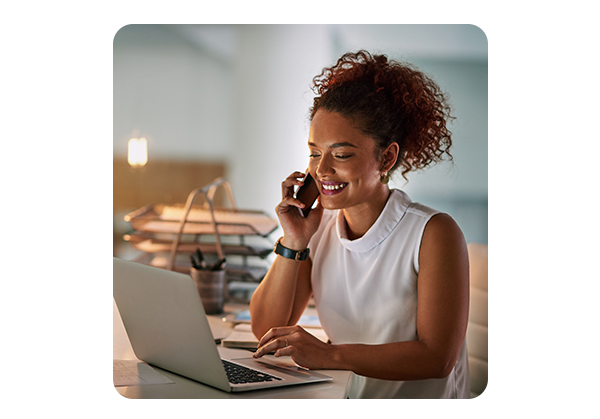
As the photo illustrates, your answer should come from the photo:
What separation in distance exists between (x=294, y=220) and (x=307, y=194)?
86 millimetres

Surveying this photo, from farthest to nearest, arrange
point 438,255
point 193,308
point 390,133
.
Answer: point 390,133
point 438,255
point 193,308

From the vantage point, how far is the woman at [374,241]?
112cm

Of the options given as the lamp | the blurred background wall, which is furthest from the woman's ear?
the lamp

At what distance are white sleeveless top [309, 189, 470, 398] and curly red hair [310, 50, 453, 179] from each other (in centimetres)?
14

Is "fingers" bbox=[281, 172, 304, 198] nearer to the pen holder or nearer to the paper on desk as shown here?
the pen holder

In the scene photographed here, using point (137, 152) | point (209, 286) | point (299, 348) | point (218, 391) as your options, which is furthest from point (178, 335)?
point (137, 152)

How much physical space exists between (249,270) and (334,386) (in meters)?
0.96

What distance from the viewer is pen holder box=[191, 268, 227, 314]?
152 cm

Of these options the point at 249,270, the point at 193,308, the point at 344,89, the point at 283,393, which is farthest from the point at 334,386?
the point at 249,270

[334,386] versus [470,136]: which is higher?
[470,136]

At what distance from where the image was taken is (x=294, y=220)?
134 centimetres

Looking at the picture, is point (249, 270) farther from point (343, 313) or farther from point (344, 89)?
point (344, 89)

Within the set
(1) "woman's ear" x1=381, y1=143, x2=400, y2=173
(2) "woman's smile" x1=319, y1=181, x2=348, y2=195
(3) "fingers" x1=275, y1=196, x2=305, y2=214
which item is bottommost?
(3) "fingers" x1=275, y1=196, x2=305, y2=214

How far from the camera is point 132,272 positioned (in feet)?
3.06
